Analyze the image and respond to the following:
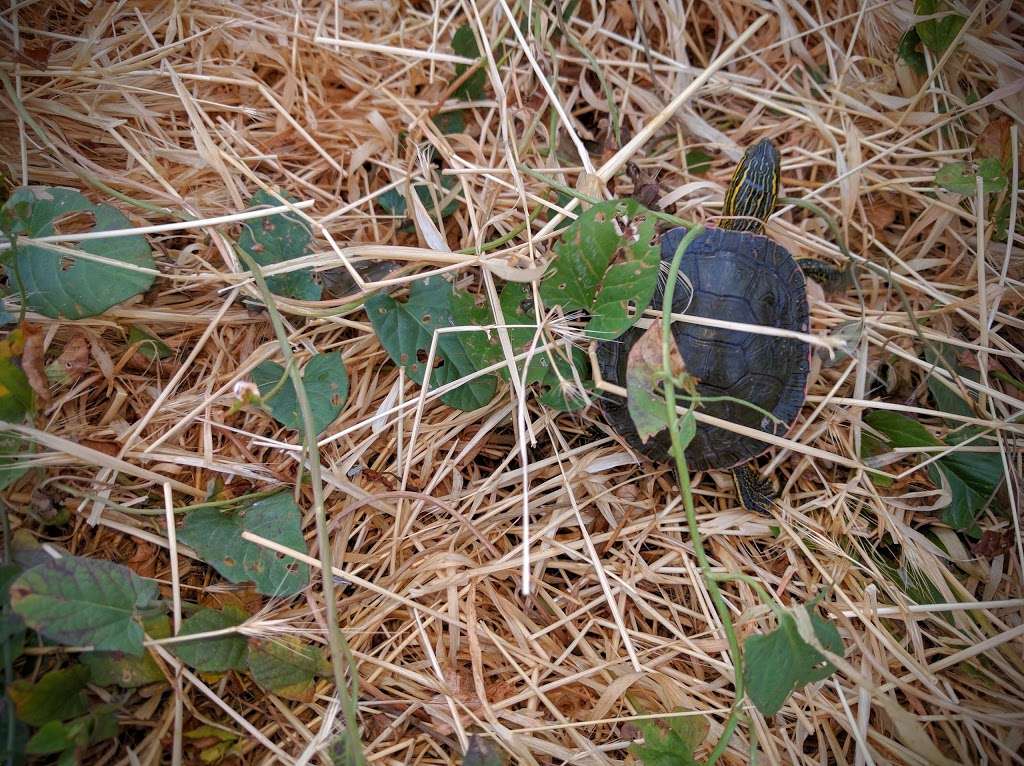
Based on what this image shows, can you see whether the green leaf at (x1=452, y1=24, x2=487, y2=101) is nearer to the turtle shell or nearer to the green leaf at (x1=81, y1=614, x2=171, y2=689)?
the turtle shell

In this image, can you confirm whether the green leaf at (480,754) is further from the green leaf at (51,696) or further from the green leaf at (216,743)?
the green leaf at (51,696)

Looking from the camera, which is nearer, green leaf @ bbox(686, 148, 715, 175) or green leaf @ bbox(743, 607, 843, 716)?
green leaf @ bbox(743, 607, 843, 716)

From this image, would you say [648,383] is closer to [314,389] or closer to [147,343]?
[314,389]

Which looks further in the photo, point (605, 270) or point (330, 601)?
point (605, 270)

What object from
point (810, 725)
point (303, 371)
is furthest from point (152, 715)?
point (810, 725)

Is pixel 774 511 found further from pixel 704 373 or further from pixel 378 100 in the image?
pixel 378 100

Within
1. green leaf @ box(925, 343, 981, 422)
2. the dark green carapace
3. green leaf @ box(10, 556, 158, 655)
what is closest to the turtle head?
the dark green carapace

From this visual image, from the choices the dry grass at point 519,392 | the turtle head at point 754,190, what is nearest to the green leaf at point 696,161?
the dry grass at point 519,392

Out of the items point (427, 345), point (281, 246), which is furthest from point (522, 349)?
point (281, 246)
